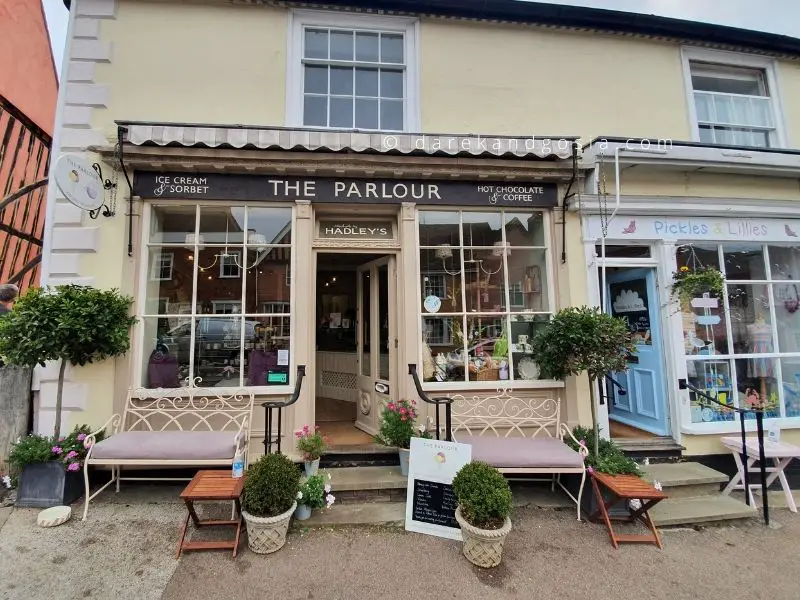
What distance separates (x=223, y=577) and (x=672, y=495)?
14.1ft

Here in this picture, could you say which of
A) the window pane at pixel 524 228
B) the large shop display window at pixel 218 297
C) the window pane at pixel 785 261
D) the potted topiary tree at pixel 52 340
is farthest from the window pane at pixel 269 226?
the window pane at pixel 785 261

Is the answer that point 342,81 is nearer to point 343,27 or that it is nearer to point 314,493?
point 343,27

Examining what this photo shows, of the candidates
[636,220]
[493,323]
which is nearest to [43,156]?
[493,323]

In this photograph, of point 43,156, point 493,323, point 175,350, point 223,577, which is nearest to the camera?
point 223,577

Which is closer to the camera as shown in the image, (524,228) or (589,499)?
(589,499)

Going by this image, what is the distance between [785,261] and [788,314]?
2.38ft

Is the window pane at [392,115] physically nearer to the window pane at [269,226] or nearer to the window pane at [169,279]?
the window pane at [269,226]

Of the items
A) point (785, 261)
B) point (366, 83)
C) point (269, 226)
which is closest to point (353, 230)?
point (269, 226)

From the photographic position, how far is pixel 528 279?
472 cm

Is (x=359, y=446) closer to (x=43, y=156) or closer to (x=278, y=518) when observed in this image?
(x=278, y=518)

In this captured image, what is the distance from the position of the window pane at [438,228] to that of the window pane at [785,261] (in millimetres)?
4291

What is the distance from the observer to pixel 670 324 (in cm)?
465

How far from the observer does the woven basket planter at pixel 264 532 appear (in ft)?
9.32

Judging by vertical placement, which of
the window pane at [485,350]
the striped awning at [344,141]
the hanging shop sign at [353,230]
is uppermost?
the striped awning at [344,141]
